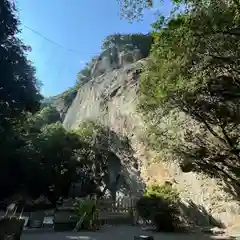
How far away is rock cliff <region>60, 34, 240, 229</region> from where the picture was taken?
1391 centimetres

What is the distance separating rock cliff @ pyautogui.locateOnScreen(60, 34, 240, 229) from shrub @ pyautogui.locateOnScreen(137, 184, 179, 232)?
994mm

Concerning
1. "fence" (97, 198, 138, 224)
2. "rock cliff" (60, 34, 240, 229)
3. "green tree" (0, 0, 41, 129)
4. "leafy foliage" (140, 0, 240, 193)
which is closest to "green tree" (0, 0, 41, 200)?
"green tree" (0, 0, 41, 129)

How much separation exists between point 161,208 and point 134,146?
8.25 meters

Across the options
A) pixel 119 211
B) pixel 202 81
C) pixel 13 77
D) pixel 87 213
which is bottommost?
pixel 87 213

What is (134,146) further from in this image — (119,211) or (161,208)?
(161,208)

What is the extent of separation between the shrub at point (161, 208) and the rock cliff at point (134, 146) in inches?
39.1

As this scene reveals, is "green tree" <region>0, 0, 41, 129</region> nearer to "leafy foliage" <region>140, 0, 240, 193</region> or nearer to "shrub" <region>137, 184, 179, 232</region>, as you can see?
"leafy foliage" <region>140, 0, 240, 193</region>

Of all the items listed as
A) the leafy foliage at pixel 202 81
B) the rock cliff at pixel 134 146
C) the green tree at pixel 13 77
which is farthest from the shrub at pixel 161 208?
the green tree at pixel 13 77

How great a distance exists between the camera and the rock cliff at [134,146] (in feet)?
45.6

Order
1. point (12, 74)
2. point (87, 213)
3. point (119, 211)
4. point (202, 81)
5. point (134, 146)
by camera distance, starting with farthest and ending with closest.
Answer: point (134, 146)
point (119, 211)
point (87, 213)
point (12, 74)
point (202, 81)

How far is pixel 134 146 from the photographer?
69.8 ft

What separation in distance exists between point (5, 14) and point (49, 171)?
12889mm

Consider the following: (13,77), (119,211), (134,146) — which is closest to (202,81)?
(13,77)

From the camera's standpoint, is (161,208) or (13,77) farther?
(161,208)
